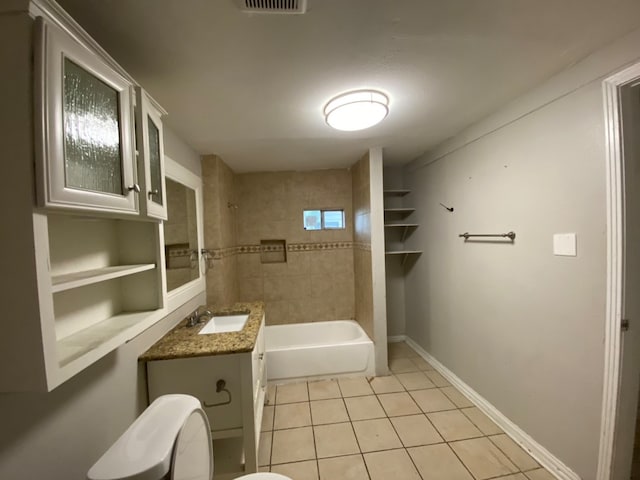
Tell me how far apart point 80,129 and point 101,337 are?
2.42ft

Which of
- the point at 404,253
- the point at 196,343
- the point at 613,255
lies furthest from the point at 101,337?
the point at 404,253

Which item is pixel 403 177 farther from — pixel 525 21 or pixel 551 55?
pixel 525 21

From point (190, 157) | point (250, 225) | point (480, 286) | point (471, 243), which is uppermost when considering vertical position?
point (190, 157)

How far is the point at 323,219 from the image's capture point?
11.0 ft

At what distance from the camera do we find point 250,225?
327 cm

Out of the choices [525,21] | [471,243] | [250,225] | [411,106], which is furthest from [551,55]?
[250,225]

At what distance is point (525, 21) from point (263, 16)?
102 centimetres

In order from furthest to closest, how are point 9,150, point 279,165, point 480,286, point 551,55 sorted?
point 279,165 → point 480,286 → point 551,55 → point 9,150

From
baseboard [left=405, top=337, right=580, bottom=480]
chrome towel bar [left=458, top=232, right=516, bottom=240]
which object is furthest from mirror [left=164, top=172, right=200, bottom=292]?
baseboard [left=405, top=337, right=580, bottom=480]

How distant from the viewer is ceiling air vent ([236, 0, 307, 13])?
0.87 meters

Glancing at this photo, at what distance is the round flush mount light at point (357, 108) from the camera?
1.50m

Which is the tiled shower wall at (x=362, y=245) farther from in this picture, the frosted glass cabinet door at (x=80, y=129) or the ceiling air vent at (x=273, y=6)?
the frosted glass cabinet door at (x=80, y=129)

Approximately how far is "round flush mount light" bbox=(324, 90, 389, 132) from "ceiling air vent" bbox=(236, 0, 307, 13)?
2.12 feet

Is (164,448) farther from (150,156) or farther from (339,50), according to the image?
(339,50)
